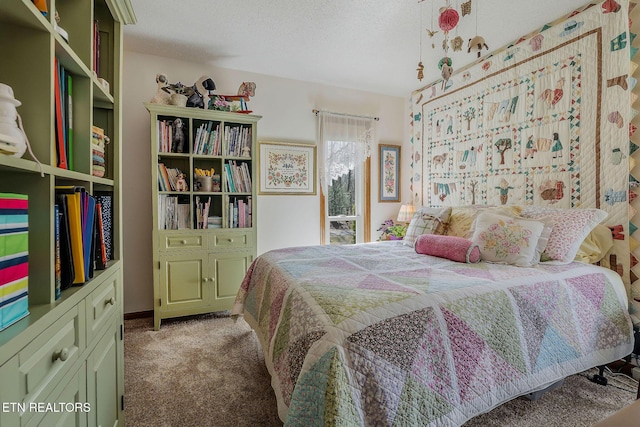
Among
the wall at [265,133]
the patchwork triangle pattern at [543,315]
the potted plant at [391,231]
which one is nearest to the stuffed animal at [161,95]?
the wall at [265,133]

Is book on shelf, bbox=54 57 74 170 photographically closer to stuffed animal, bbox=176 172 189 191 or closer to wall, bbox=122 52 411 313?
stuffed animal, bbox=176 172 189 191

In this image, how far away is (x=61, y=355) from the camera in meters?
0.74

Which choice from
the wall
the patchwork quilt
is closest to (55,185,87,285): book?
the patchwork quilt

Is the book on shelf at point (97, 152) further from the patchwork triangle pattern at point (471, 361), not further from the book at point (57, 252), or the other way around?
the patchwork triangle pattern at point (471, 361)

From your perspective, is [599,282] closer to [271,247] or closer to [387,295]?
[387,295]

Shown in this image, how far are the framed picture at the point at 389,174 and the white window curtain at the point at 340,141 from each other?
29 centimetres

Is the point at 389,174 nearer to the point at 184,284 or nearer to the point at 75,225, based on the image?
the point at 184,284

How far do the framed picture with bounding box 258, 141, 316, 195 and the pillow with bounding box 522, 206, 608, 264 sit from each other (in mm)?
2349

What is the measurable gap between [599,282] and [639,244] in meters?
0.49

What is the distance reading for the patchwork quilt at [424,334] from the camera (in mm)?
1007

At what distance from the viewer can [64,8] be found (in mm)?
1039

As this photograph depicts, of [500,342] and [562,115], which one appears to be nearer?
[500,342]

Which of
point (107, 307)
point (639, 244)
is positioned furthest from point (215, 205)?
point (639, 244)

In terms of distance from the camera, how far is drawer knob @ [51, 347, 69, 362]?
28.5 inches
